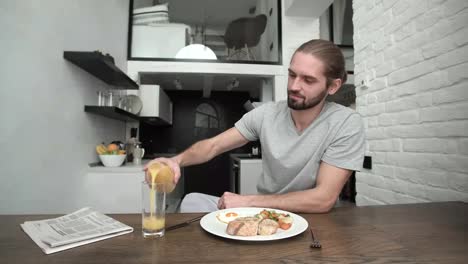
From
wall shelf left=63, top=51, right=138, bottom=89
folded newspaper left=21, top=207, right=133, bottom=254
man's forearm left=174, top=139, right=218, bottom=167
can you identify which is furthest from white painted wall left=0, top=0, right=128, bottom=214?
man's forearm left=174, top=139, right=218, bottom=167

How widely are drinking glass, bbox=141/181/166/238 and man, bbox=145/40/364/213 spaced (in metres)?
0.32

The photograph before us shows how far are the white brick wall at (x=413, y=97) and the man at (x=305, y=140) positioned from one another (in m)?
0.39

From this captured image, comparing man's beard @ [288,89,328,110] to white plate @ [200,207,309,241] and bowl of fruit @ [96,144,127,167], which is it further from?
bowl of fruit @ [96,144,127,167]

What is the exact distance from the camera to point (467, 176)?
1.13 metres

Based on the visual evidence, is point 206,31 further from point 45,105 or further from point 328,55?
point 328,55

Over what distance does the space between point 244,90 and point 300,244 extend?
15.1ft

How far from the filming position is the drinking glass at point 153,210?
0.71m

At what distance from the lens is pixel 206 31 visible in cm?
368

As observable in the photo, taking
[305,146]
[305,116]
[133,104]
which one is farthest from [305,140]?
[133,104]

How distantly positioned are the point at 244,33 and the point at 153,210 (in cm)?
331

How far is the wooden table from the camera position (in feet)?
1.90

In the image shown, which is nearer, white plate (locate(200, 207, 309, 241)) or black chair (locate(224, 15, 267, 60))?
white plate (locate(200, 207, 309, 241))

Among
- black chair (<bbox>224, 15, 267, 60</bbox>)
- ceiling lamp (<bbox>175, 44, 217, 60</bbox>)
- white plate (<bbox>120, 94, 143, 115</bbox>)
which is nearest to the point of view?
white plate (<bbox>120, 94, 143, 115</bbox>)

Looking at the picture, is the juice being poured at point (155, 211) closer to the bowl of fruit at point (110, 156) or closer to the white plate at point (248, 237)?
the white plate at point (248, 237)
